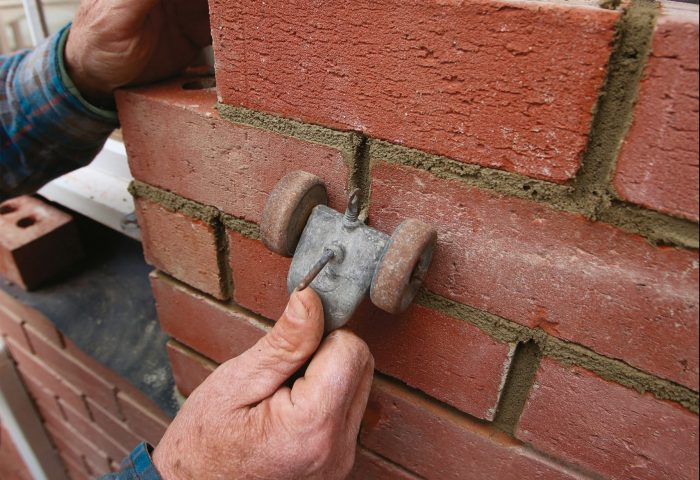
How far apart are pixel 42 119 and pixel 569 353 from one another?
1.08 meters

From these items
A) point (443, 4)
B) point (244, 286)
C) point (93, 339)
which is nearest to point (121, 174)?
point (93, 339)

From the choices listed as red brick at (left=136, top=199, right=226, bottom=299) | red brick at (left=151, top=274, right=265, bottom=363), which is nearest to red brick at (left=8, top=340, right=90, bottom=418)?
red brick at (left=151, top=274, right=265, bottom=363)

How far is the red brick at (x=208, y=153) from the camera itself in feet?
2.58

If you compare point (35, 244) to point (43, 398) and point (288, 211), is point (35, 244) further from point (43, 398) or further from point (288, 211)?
point (288, 211)

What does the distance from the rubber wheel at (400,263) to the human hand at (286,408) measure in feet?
0.32

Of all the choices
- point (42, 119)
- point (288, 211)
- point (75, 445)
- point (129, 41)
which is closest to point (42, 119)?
point (42, 119)

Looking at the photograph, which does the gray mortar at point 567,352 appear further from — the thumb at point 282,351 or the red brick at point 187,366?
the red brick at point 187,366

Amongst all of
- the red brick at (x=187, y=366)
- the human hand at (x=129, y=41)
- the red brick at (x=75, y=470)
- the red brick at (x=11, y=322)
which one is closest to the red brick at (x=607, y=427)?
the red brick at (x=187, y=366)

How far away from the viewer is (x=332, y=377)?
26.8 inches

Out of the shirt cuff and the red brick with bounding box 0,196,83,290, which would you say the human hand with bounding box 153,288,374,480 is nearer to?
the shirt cuff

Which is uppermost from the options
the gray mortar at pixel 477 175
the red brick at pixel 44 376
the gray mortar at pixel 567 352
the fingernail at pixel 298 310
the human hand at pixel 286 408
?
the gray mortar at pixel 477 175

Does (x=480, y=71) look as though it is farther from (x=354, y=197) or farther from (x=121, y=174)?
(x=121, y=174)

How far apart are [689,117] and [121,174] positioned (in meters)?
1.47

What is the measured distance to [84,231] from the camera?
169 cm
